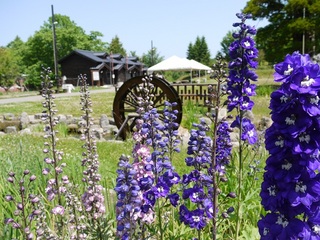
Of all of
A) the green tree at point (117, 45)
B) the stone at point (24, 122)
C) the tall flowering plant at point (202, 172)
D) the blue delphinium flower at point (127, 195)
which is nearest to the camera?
the blue delphinium flower at point (127, 195)

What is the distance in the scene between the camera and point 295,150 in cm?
137

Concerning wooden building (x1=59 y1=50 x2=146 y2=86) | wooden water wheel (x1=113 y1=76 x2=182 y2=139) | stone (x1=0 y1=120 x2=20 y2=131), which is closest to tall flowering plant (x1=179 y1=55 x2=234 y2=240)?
wooden water wheel (x1=113 y1=76 x2=182 y2=139)

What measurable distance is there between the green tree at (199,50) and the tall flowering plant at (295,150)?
72599 millimetres

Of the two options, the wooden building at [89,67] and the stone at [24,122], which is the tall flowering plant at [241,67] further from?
the wooden building at [89,67]

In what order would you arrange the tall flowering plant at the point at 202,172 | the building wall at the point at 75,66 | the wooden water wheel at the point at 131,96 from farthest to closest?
the building wall at the point at 75,66, the wooden water wheel at the point at 131,96, the tall flowering plant at the point at 202,172

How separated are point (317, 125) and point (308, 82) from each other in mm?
177

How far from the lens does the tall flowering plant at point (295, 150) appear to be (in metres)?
1.38

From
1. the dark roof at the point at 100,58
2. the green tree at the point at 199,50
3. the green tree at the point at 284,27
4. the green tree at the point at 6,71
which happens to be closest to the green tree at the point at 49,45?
the green tree at the point at 6,71

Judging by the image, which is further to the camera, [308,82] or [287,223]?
[287,223]

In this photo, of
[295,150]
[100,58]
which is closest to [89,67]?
[100,58]

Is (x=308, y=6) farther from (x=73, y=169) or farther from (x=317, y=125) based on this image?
(x=317, y=125)

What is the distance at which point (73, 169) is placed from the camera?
4.20m

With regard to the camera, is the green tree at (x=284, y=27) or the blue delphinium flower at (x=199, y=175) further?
the green tree at (x=284, y=27)

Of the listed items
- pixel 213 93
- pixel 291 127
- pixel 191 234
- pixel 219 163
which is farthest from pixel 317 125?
pixel 191 234
